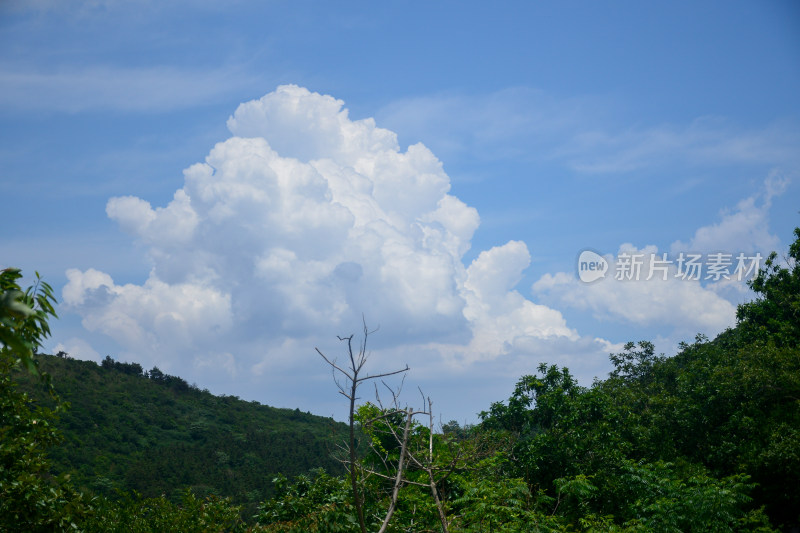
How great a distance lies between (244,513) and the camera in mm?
29562

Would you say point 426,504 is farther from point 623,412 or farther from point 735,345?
point 735,345

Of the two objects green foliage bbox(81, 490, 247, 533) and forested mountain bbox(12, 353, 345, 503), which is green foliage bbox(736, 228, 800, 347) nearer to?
green foliage bbox(81, 490, 247, 533)

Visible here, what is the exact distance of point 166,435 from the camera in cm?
4219

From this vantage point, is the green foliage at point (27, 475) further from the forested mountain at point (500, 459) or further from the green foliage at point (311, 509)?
the green foliage at point (311, 509)

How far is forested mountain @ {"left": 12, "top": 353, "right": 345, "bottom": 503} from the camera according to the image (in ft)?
106

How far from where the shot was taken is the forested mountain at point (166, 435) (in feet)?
106

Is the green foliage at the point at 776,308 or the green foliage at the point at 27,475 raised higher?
the green foliage at the point at 776,308

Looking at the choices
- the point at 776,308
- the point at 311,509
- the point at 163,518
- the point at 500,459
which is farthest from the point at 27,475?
the point at 776,308

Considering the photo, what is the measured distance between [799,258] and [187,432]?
128 ft

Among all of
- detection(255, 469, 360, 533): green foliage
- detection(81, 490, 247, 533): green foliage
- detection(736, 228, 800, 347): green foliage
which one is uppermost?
detection(736, 228, 800, 347): green foliage

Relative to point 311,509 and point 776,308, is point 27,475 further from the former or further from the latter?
point 776,308

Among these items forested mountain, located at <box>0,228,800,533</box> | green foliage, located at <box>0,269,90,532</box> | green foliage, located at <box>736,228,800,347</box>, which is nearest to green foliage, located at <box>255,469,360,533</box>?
forested mountain, located at <box>0,228,800,533</box>

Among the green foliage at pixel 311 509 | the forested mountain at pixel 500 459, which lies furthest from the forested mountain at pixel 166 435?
the green foliage at pixel 311 509

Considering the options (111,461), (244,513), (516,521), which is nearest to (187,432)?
(111,461)
